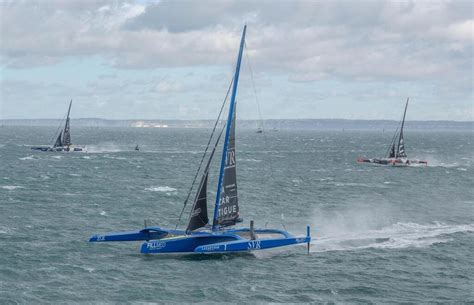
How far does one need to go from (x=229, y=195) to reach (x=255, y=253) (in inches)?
184

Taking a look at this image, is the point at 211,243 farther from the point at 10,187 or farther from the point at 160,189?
the point at 10,187

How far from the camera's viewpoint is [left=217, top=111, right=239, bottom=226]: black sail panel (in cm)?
4078

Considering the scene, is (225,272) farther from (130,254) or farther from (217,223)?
(130,254)

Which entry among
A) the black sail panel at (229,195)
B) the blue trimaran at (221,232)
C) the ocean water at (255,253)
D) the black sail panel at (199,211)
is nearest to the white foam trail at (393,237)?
the ocean water at (255,253)

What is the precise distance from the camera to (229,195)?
41.6 meters

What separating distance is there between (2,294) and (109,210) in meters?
27.9

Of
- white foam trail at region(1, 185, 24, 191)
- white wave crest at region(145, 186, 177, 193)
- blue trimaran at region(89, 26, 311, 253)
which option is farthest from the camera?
white wave crest at region(145, 186, 177, 193)

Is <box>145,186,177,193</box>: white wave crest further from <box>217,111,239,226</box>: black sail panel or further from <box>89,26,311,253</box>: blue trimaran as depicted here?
<box>217,111,239,226</box>: black sail panel

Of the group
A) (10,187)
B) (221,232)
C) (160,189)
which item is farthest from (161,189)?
(221,232)

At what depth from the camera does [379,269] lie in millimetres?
39344

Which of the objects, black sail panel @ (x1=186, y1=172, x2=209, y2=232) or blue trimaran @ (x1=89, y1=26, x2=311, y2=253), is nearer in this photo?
blue trimaran @ (x1=89, y1=26, x2=311, y2=253)

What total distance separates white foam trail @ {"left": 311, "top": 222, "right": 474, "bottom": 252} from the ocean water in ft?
0.30

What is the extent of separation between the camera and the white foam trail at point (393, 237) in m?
46.1

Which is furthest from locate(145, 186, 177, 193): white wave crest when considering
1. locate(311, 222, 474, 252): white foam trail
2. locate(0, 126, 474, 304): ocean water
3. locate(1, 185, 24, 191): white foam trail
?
locate(311, 222, 474, 252): white foam trail
